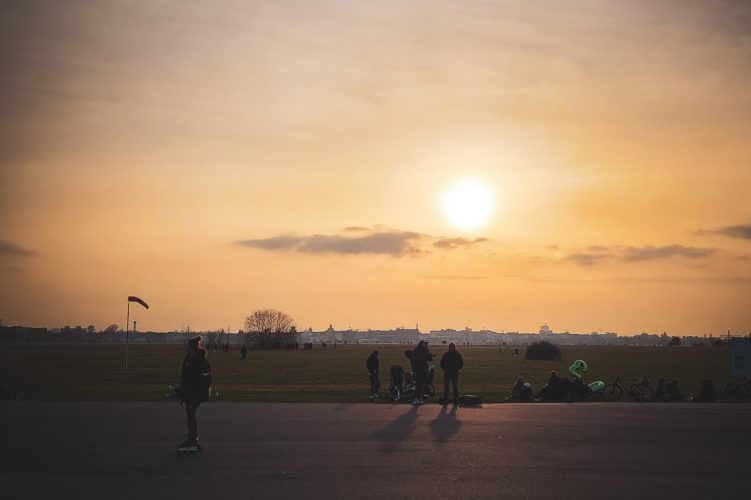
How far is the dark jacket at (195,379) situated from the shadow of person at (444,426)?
18.2ft

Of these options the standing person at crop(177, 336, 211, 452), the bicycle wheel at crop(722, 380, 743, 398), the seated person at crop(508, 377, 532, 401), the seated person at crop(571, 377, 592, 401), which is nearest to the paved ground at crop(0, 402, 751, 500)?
the standing person at crop(177, 336, 211, 452)

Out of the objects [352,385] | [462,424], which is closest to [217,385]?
[352,385]

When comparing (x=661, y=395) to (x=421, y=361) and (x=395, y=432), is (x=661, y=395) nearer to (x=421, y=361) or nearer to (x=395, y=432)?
(x=421, y=361)

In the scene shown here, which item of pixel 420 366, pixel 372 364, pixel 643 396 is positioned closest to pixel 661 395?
pixel 643 396

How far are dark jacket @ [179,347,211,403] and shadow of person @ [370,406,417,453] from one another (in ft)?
13.8

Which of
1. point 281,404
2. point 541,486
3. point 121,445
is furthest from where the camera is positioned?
point 281,404

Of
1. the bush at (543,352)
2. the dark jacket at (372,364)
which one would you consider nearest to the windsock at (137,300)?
the dark jacket at (372,364)

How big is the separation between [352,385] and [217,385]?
7.28 metres

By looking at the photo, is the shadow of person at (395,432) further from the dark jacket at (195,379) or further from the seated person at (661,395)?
the seated person at (661,395)

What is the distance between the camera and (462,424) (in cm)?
2019

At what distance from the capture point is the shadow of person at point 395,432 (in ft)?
53.4

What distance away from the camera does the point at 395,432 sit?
18469 millimetres

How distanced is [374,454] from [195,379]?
172 inches

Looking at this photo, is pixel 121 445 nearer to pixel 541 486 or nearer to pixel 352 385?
pixel 541 486
